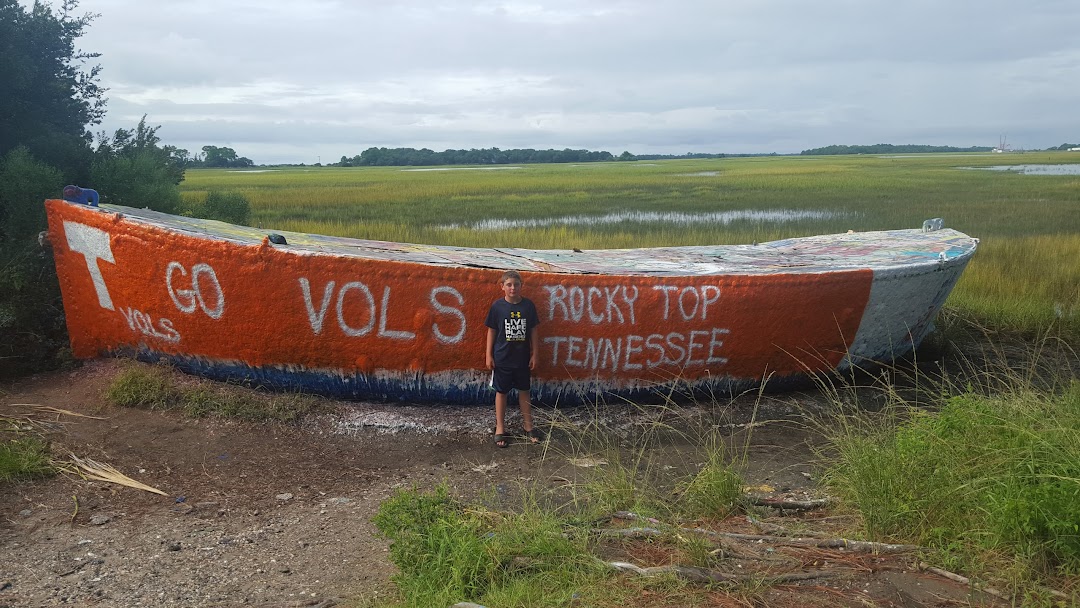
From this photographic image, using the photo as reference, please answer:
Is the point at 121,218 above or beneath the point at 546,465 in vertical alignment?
above

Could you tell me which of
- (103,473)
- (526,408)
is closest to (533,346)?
(526,408)

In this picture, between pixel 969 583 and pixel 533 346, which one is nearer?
pixel 969 583

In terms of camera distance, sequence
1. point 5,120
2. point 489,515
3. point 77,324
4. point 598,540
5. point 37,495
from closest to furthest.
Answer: point 598,540
point 489,515
point 37,495
point 77,324
point 5,120

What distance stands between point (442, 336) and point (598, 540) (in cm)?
A: 201

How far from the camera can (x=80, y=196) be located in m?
5.33

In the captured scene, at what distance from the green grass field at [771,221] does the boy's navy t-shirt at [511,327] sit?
182 inches

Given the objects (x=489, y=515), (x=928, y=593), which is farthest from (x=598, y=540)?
(x=928, y=593)

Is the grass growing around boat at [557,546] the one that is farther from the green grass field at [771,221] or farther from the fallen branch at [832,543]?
the green grass field at [771,221]

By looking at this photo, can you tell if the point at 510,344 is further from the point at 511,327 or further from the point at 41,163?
the point at 41,163

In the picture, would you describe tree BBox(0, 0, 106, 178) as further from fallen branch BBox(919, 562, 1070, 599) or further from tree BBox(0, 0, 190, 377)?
fallen branch BBox(919, 562, 1070, 599)

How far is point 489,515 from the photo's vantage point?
3.19 m

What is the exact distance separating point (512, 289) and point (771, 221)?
10897 mm

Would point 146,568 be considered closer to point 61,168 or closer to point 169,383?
point 169,383

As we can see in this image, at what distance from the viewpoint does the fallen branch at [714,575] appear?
2576mm
